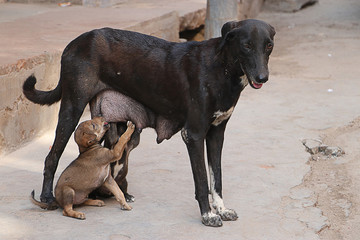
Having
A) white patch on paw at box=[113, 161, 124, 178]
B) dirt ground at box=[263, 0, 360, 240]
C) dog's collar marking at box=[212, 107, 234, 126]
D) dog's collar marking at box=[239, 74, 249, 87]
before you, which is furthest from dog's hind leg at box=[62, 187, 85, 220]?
dirt ground at box=[263, 0, 360, 240]

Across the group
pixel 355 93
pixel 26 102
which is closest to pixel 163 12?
pixel 355 93

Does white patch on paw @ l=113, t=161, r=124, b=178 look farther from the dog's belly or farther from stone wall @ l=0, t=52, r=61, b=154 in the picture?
stone wall @ l=0, t=52, r=61, b=154

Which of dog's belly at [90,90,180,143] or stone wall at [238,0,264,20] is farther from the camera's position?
stone wall at [238,0,264,20]

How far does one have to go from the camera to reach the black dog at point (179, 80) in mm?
4188

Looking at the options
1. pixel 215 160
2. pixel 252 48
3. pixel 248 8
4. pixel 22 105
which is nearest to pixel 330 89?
→ pixel 22 105

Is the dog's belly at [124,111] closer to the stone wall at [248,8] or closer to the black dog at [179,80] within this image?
the black dog at [179,80]

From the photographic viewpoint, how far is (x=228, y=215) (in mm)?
4500

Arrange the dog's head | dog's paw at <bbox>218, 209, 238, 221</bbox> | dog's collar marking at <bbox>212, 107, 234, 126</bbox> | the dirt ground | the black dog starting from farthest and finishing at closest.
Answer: the dirt ground → dog's paw at <bbox>218, 209, 238, 221</bbox> → dog's collar marking at <bbox>212, 107, 234, 126</bbox> → the black dog → the dog's head

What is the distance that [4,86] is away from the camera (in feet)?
18.8

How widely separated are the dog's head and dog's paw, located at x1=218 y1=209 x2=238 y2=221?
95 centimetres

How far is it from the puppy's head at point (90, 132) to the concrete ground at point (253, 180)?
0.51 meters

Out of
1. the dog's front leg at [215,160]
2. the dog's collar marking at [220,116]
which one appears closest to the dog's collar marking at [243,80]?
the dog's collar marking at [220,116]

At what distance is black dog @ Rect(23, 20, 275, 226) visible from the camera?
419 cm

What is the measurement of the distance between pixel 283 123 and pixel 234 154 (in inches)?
48.6
